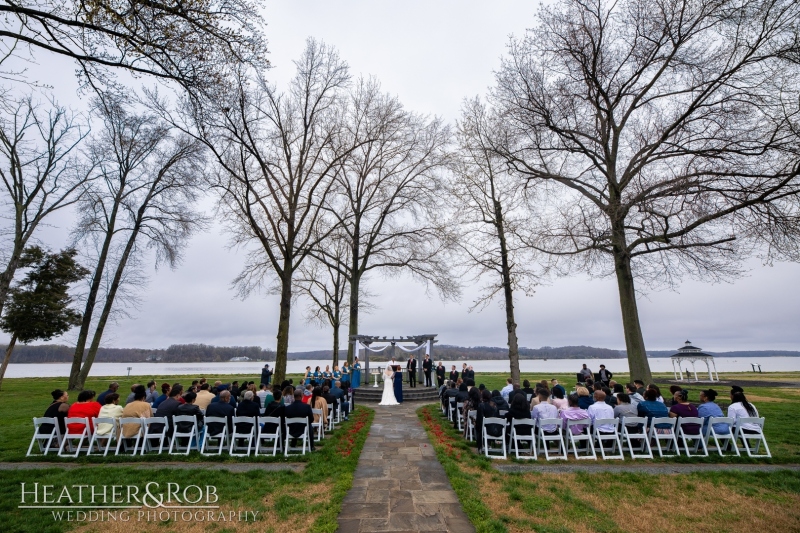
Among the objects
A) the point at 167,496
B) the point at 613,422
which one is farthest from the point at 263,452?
the point at 613,422

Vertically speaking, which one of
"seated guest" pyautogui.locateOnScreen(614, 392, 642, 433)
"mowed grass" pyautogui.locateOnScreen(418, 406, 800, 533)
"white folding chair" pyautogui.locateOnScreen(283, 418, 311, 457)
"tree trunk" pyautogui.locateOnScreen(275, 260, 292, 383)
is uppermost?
"tree trunk" pyautogui.locateOnScreen(275, 260, 292, 383)

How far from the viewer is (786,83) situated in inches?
373

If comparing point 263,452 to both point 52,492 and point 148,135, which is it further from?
point 148,135

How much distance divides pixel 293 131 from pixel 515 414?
44.2 feet

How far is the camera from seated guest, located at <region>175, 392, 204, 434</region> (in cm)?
723

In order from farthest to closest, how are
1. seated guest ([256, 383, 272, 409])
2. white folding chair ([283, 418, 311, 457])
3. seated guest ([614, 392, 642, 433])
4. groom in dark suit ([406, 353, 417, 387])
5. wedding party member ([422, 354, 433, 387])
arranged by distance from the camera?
groom in dark suit ([406, 353, 417, 387])
wedding party member ([422, 354, 433, 387])
seated guest ([256, 383, 272, 409])
seated guest ([614, 392, 642, 433])
white folding chair ([283, 418, 311, 457])

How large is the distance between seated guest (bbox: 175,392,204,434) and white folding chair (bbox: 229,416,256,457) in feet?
2.53

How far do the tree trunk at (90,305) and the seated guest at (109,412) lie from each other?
1282 centimetres

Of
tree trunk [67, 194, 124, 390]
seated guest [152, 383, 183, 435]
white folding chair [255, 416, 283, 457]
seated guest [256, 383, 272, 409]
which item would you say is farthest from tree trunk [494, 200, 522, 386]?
tree trunk [67, 194, 124, 390]

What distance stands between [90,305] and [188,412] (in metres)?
15.0

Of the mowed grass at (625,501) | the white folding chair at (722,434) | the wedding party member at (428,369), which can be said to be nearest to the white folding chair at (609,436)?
the mowed grass at (625,501)

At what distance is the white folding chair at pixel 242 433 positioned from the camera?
7094mm

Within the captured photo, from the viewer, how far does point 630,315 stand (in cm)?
1255

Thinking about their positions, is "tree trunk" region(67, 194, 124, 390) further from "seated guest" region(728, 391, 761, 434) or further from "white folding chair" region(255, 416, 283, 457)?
"seated guest" region(728, 391, 761, 434)
